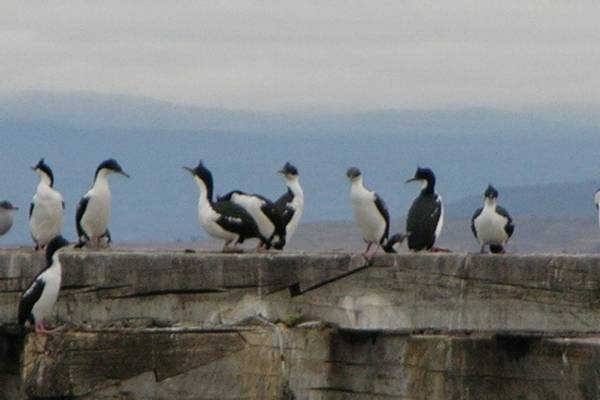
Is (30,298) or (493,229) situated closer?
(30,298)

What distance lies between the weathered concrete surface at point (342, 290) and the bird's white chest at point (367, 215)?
5089 millimetres

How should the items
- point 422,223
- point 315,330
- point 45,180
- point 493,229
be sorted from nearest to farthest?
point 315,330, point 422,223, point 493,229, point 45,180

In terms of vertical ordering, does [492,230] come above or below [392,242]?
above

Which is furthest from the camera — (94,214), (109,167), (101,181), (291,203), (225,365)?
(291,203)

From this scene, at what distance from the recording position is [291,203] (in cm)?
2752

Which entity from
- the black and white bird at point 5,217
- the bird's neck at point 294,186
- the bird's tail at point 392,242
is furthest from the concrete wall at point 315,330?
the bird's neck at point 294,186

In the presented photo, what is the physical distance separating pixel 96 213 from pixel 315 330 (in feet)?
24.5

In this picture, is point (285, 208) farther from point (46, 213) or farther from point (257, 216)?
point (46, 213)

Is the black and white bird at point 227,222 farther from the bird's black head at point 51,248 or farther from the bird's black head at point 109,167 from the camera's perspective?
the bird's black head at point 51,248

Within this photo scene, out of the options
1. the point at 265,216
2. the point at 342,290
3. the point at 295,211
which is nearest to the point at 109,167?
the point at 265,216

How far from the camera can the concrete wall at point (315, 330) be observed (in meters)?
16.1

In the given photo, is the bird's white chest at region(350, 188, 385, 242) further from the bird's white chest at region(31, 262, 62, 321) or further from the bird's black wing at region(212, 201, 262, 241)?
the bird's white chest at region(31, 262, 62, 321)

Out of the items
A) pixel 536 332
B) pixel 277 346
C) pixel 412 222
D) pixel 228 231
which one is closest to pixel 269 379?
pixel 277 346

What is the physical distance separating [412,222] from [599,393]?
6773mm
